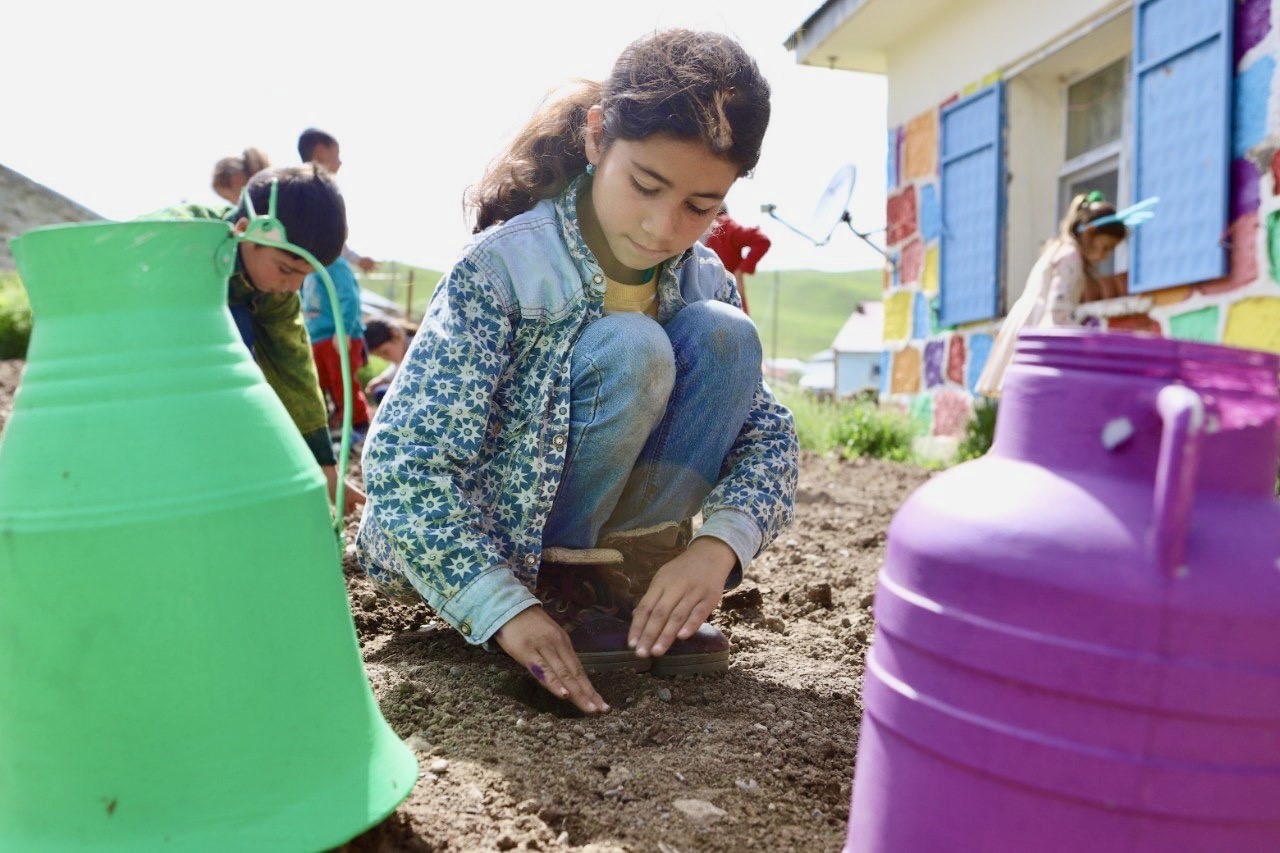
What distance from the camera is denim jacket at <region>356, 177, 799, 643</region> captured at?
1.55 meters

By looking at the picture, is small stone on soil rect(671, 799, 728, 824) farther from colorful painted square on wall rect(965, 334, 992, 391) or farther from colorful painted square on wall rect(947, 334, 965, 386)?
colorful painted square on wall rect(947, 334, 965, 386)

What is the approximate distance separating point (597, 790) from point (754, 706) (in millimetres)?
407

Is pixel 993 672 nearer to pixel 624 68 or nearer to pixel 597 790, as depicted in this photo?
Answer: pixel 597 790

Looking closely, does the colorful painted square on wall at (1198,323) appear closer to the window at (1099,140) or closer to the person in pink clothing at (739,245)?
the window at (1099,140)

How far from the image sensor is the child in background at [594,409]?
1.58 metres

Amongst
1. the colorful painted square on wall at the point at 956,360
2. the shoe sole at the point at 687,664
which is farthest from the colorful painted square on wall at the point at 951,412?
the shoe sole at the point at 687,664

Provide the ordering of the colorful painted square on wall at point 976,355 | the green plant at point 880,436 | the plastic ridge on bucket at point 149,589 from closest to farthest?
the plastic ridge on bucket at point 149,589 → the colorful painted square on wall at point 976,355 → the green plant at point 880,436

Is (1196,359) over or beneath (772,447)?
over

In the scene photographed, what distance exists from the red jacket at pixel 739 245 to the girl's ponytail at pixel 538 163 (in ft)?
6.86

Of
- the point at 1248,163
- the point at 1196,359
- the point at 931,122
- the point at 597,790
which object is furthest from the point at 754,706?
the point at 931,122

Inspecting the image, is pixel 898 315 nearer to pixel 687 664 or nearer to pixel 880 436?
pixel 880 436

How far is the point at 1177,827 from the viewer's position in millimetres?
821

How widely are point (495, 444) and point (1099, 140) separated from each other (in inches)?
189

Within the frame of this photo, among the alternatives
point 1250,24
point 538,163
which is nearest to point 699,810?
point 538,163
